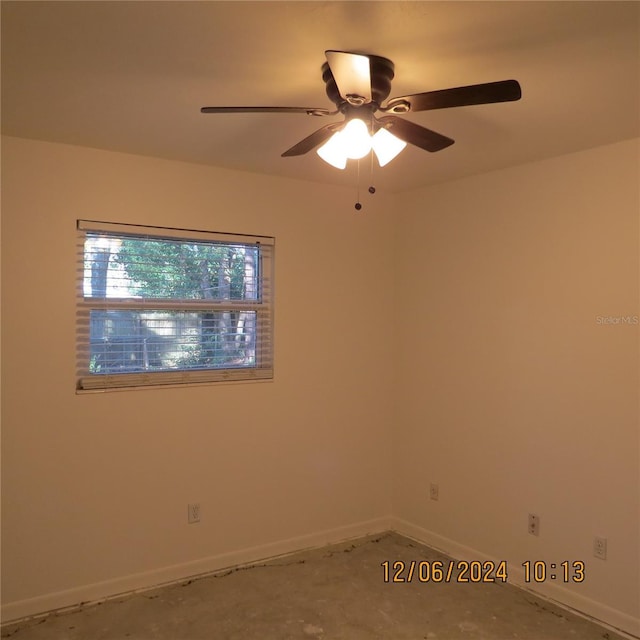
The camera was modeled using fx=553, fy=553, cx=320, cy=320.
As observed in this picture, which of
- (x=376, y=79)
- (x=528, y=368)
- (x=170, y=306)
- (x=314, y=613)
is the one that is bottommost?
(x=314, y=613)

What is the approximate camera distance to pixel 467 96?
1648 mm

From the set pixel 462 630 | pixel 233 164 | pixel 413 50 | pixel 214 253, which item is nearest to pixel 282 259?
pixel 214 253

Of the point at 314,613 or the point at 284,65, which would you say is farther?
the point at 314,613

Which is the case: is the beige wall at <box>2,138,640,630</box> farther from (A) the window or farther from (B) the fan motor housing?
(B) the fan motor housing

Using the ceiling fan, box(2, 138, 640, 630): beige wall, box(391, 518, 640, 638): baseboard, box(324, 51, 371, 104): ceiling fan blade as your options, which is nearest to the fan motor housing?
the ceiling fan

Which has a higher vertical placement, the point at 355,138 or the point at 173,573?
the point at 355,138

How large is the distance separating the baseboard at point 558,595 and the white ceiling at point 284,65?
2.32 metres

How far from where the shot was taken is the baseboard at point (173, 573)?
278cm

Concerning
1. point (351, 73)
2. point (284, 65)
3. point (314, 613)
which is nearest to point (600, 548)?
point (314, 613)

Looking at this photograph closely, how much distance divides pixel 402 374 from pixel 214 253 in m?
1.58

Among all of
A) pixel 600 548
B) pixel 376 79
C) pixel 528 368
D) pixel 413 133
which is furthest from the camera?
pixel 528 368

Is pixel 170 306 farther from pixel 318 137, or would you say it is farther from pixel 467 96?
pixel 467 96

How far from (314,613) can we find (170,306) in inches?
71.8

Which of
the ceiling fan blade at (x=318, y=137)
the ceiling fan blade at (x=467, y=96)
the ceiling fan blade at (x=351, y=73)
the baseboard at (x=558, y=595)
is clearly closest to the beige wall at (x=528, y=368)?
the baseboard at (x=558, y=595)
